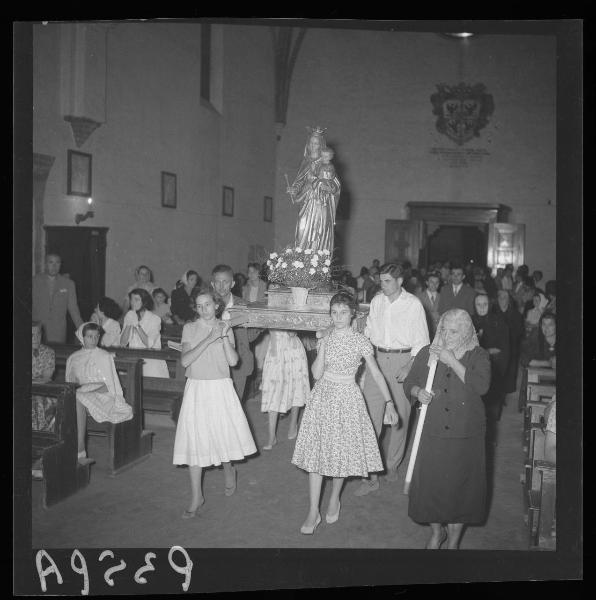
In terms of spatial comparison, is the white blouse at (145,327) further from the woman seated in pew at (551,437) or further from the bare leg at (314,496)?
the woman seated in pew at (551,437)

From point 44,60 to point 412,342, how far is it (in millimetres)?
7010

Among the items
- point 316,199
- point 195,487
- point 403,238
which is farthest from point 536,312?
point 403,238

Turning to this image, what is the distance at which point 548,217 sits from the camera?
1938cm

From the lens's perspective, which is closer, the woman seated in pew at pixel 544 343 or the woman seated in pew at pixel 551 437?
the woman seated in pew at pixel 551 437

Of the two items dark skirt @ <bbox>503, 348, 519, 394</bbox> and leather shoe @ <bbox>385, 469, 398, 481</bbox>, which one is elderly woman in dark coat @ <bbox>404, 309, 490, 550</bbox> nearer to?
leather shoe @ <bbox>385, 469, 398, 481</bbox>

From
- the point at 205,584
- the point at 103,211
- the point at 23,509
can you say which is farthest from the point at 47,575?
the point at 103,211

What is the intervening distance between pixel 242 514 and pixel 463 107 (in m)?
16.4

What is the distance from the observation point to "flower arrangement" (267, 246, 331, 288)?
7125mm

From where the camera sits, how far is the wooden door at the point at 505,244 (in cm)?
1878

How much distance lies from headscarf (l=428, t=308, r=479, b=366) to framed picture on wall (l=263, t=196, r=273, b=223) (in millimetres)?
14237

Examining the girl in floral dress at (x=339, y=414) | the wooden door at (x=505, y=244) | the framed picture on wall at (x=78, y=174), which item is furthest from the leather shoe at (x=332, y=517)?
the wooden door at (x=505, y=244)

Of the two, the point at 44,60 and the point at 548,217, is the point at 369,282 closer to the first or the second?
the point at 44,60

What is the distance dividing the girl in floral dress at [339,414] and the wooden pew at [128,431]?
2.12m

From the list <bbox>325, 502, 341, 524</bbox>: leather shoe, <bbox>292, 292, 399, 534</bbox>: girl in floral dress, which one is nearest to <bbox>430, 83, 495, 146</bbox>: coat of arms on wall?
<bbox>292, 292, 399, 534</bbox>: girl in floral dress
